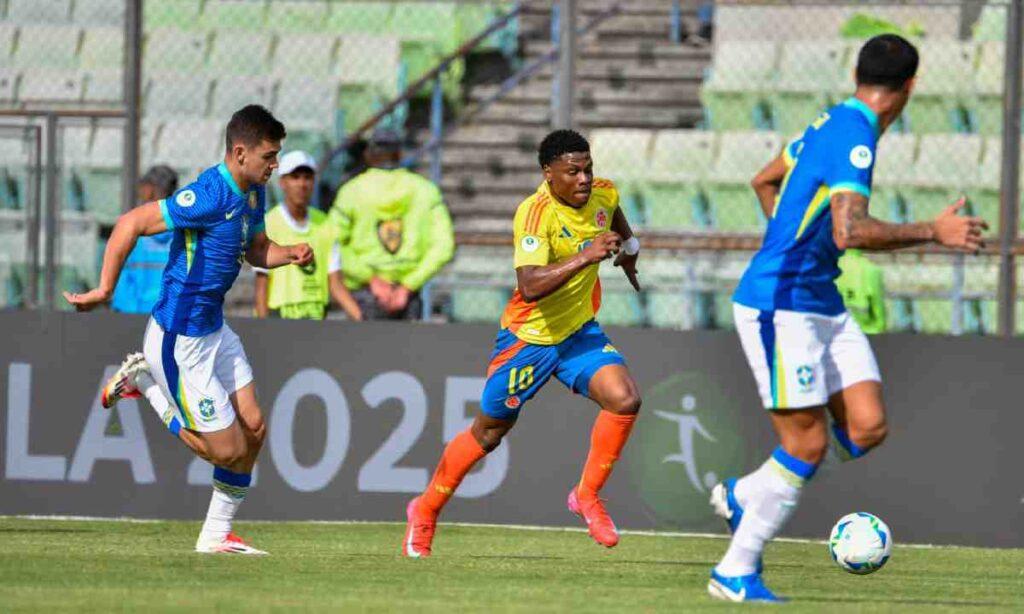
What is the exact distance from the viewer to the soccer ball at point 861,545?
8.83 m

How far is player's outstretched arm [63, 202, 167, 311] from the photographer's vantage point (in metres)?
9.50

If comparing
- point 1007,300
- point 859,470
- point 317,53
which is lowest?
point 859,470

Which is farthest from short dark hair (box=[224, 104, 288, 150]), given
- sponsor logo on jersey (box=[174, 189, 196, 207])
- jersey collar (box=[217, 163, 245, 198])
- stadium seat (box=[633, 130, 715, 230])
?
stadium seat (box=[633, 130, 715, 230])

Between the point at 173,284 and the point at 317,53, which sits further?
the point at 317,53

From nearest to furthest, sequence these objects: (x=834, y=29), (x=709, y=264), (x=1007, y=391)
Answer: (x=1007, y=391) < (x=709, y=264) < (x=834, y=29)

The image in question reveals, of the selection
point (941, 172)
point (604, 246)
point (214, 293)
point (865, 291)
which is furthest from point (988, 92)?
point (214, 293)

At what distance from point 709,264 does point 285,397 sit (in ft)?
11.7

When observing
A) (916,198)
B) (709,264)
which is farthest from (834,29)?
(709,264)

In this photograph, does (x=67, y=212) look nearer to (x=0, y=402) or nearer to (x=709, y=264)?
(x=0, y=402)

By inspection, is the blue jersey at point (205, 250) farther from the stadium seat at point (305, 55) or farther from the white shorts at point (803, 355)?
the stadium seat at point (305, 55)

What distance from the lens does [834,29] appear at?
59.4 ft

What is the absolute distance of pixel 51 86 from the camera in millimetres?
17688

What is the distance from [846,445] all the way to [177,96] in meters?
11.0

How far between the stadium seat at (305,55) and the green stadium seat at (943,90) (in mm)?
5530
